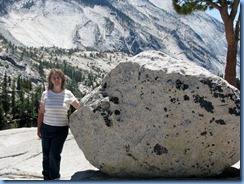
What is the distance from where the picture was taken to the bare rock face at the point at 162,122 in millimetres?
7105

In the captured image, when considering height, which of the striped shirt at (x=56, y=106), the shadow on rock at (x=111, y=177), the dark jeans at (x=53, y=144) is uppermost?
the striped shirt at (x=56, y=106)

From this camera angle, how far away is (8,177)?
8602mm

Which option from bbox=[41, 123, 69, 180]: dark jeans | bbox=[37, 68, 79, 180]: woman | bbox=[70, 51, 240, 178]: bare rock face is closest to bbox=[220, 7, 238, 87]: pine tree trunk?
bbox=[70, 51, 240, 178]: bare rock face

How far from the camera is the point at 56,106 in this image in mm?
7570

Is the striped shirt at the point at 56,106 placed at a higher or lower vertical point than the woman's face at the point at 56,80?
lower

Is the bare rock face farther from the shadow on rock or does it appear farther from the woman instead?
the woman

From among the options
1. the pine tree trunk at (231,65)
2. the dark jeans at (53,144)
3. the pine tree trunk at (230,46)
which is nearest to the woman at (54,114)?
the dark jeans at (53,144)

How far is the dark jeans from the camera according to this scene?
772cm

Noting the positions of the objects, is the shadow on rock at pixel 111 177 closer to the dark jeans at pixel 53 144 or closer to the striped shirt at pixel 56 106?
the dark jeans at pixel 53 144

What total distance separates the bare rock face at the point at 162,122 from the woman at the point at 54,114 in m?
0.45

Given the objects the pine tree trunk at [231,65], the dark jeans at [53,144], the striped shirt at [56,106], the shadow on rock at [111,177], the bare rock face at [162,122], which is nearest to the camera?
the bare rock face at [162,122]

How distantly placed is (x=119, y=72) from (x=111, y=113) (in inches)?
33.2

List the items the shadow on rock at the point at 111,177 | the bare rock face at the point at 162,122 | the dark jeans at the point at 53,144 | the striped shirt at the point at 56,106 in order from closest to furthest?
the bare rock face at the point at 162,122
the shadow on rock at the point at 111,177
the striped shirt at the point at 56,106
the dark jeans at the point at 53,144

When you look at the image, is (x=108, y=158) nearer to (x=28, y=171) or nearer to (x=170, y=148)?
(x=170, y=148)
